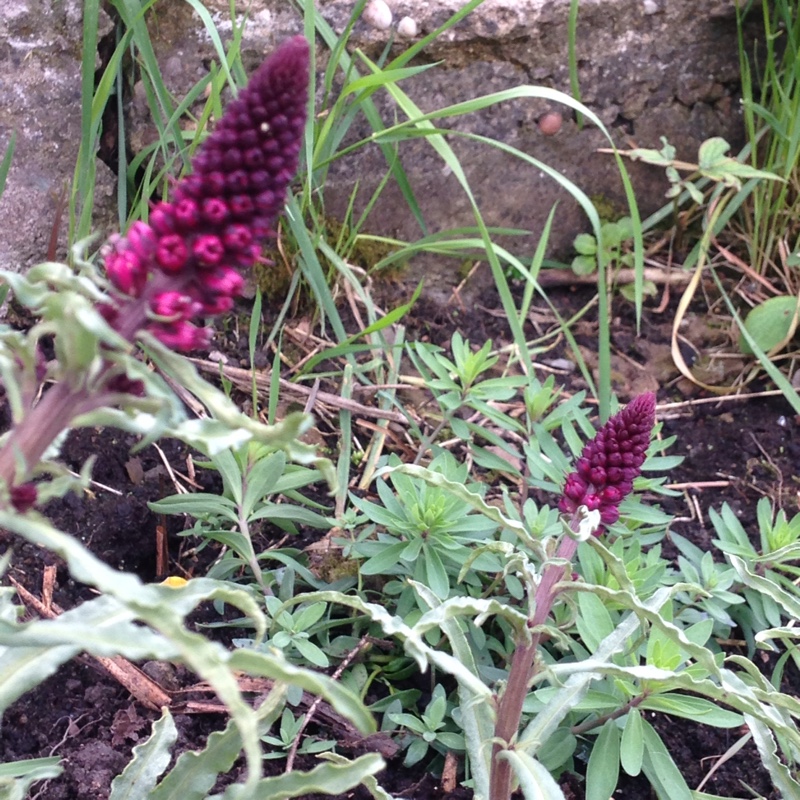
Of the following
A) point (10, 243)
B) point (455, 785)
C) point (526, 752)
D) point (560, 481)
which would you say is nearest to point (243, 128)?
point (526, 752)

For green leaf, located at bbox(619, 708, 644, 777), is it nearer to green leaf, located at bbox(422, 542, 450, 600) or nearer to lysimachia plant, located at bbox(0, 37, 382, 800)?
green leaf, located at bbox(422, 542, 450, 600)

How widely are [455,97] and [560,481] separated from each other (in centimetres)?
134

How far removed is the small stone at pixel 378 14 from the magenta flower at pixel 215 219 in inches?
60.2

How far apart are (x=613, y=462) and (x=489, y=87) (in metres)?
1.57

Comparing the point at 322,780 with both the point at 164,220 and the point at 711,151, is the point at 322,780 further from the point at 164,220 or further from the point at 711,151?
the point at 711,151

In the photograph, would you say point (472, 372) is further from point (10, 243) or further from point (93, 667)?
point (10, 243)

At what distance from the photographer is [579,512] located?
4.63 feet

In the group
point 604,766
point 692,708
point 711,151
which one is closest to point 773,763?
point 692,708

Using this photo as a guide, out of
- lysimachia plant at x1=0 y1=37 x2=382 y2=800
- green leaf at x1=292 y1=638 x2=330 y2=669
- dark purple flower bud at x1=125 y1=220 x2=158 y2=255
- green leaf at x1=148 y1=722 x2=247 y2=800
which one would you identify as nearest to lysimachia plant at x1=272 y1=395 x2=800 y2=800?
green leaf at x1=292 y1=638 x2=330 y2=669

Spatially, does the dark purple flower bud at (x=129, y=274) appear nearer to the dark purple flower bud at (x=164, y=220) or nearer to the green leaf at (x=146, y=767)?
the dark purple flower bud at (x=164, y=220)

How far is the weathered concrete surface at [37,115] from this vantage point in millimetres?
2102

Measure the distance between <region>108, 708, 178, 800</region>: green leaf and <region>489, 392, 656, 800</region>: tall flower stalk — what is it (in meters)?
0.50

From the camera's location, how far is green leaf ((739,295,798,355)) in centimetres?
257

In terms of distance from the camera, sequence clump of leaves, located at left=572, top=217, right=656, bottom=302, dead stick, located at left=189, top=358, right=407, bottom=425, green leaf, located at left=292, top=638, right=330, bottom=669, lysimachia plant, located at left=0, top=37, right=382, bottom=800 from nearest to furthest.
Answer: lysimachia plant, located at left=0, top=37, right=382, bottom=800, green leaf, located at left=292, top=638, right=330, bottom=669, dead stick, located at left=189, top=358, right=407, bottom=425, clump of leaves, located at left=572, top=217, right=656, bottom=302
